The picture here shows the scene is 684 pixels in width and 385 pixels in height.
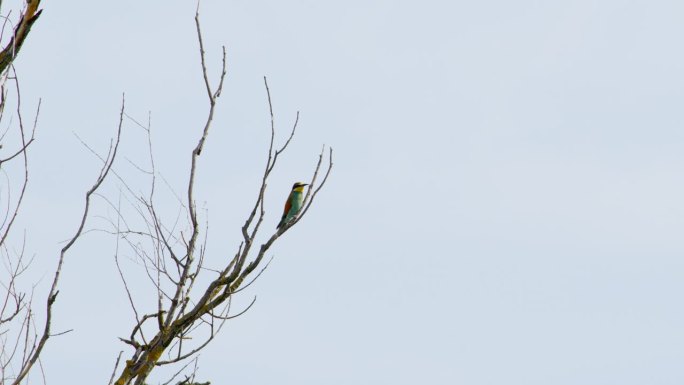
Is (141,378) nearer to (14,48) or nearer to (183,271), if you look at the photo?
(183,271)

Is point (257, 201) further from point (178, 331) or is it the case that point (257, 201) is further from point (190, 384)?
point (190, 384)

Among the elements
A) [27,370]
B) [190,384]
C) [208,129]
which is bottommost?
[27,370]

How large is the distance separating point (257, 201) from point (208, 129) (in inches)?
16.1

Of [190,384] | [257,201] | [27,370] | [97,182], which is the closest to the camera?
[27,370]

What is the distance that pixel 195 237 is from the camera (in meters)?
5.13

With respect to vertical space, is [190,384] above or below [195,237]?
below

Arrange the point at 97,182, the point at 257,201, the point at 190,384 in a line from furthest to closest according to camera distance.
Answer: the point at 190,384 → the point at 257,201 → the point at 97,182

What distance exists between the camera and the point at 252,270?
16.9ft

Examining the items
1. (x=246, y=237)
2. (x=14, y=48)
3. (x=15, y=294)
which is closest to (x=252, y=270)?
(x=246, y=237)

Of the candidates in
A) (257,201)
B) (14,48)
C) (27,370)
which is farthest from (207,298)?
(14,48)

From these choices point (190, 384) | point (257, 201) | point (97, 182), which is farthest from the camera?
point (190, 384)

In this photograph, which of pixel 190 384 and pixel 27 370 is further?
pixel 190 384

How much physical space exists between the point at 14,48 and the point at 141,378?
1.63 m

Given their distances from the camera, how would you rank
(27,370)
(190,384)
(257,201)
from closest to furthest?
(27,370) → (257,201) → (190,384)
